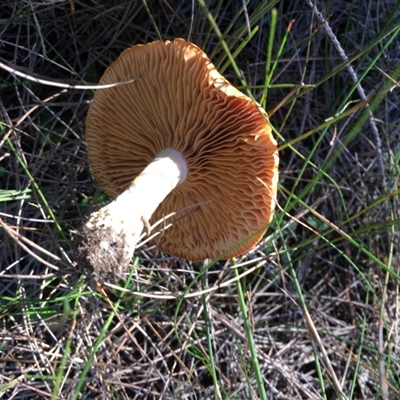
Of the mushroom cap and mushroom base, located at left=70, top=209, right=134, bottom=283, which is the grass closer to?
the mushroom cap

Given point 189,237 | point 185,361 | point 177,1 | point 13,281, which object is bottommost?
point 185,361

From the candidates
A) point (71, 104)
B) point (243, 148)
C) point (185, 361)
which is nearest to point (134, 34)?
point (71, 104)

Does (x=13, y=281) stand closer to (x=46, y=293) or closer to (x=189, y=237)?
(x=46, y=293)

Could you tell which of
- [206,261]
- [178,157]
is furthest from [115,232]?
[206,261]

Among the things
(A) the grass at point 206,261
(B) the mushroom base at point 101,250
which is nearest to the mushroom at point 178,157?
(B) the mushroom base at point 101,250

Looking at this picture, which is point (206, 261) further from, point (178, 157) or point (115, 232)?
point (115, 232)
